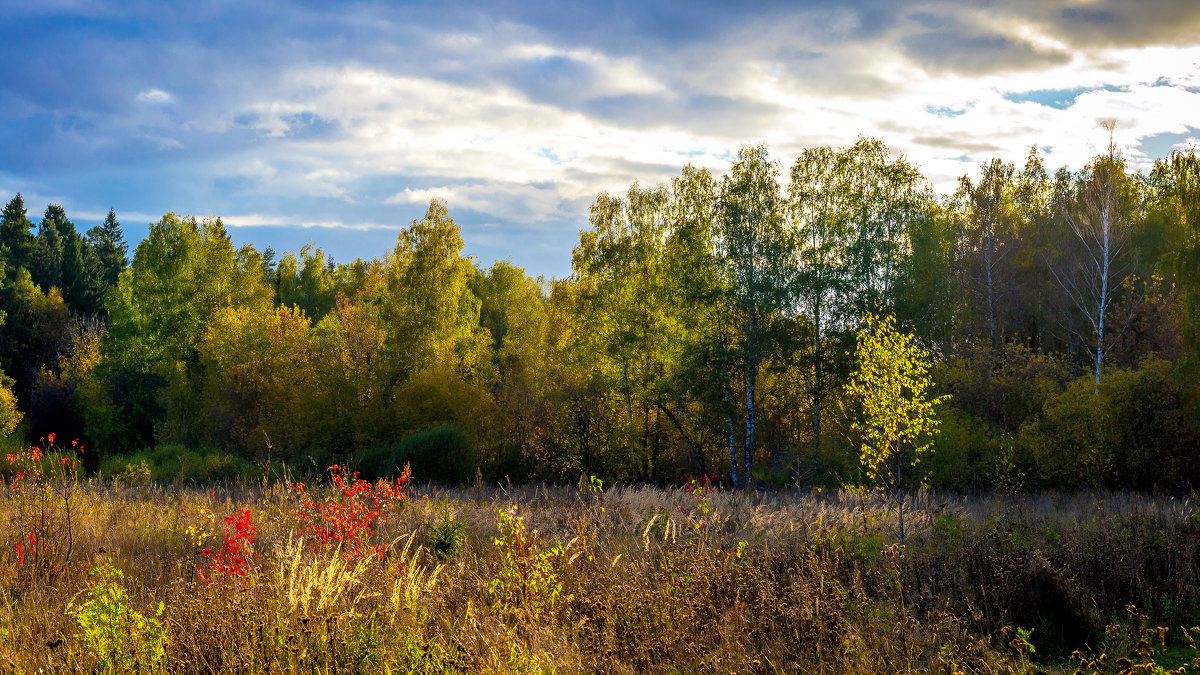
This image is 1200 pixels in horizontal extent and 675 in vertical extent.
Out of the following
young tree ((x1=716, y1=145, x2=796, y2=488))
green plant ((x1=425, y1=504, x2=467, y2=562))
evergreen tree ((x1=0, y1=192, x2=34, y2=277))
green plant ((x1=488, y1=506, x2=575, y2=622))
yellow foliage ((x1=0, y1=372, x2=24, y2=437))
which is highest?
evergreen tree ((x1=0, y1=192, x2=34, y2=277))

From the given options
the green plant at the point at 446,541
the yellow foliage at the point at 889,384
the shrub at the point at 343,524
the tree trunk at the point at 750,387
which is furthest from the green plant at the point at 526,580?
the tree trunk at the point at 750,387

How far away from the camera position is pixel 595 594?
566 cm

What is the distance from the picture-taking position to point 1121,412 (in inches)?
630

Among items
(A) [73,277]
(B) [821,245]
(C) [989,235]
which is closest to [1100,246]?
(C) [989,235]

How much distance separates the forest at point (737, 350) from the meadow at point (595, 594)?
28.1ft

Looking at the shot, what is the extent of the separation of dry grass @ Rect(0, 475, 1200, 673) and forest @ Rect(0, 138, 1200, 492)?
27.3 ft

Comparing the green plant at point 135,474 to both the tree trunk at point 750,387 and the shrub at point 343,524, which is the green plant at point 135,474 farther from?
the tree trunk at point 750,387

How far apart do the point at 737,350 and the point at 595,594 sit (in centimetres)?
1722

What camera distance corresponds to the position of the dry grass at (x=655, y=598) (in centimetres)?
460

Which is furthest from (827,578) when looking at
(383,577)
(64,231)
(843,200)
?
(64,231)

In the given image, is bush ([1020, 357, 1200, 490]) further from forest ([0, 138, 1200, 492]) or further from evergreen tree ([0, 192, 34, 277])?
evergreen tree ([0, 192, 34, 277])

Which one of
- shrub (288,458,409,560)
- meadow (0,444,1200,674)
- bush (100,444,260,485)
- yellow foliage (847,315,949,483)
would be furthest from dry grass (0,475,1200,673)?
bush (100,444,260,485)

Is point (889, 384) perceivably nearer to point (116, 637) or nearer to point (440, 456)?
point (116, 637)

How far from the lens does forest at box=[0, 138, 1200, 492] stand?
17891 mm
